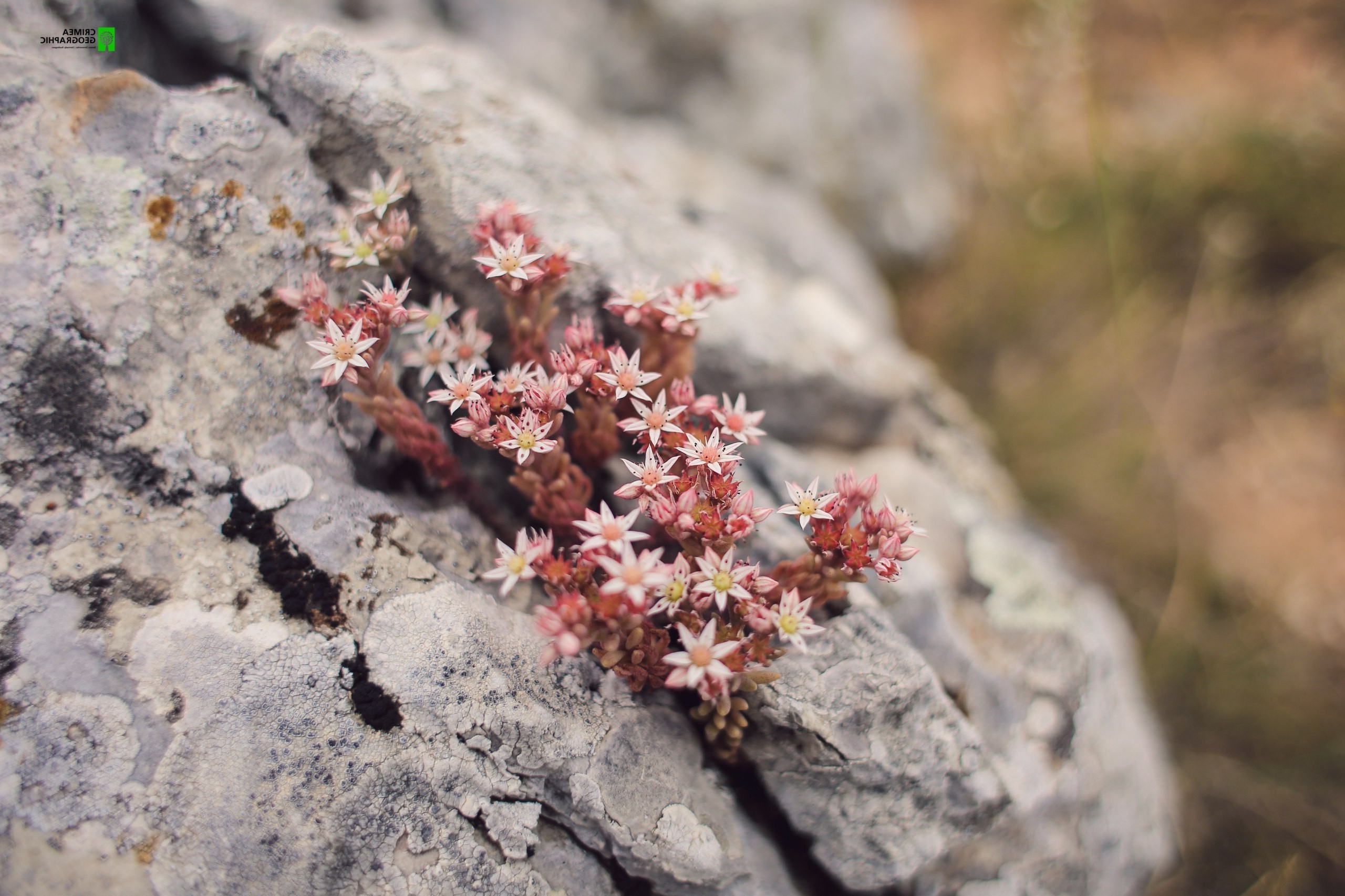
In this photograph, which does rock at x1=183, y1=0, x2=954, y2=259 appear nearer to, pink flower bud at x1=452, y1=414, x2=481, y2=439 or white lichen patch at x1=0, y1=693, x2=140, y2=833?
pink flower bud at x1=452, y1=414, x2=481, y2=439

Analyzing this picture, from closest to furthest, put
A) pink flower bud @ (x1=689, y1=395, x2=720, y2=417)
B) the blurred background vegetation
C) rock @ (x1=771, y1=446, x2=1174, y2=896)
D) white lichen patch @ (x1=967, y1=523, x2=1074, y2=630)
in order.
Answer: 1. pink flower bud @ (x1=689, y1=395, x2=720, y2=417)
2. rock @ (x1=771, y1=446, x2=1174, y2=896)
3. white lichen patch @ (x1=967, y1=523, x2=1074, y2=630)
4. the blurred background vegetation

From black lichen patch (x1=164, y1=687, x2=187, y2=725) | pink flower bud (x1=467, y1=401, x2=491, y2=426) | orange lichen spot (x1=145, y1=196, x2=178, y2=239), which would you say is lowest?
black lichen patch (x1=164, y1=687, x2=187, y2=725)

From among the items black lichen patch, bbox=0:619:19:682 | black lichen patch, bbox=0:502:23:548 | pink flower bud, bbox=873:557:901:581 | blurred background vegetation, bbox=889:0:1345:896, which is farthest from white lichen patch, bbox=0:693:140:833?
blurred background vegetation, bbox=889:0:1345:896

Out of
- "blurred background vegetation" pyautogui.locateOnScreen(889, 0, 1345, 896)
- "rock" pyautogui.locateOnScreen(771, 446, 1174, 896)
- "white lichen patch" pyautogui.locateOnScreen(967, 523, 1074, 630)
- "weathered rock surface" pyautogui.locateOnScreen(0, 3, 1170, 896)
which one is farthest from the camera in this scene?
"blurred background vegetation" pyautogui.locateOnScreen(889, 0, 1345, 896)

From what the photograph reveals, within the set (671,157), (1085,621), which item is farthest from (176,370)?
(1085,621)

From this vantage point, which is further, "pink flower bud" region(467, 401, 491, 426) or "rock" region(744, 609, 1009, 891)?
"rock" region(744, 609, 1009, 891)

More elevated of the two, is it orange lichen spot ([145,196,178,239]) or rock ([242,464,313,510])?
orange lichen spot ([145,196,178,239])

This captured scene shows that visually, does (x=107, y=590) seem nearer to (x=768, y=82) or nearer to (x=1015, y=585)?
(x=1015, y=585)

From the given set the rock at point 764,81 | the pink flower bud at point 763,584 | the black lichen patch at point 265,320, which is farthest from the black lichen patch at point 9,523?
the rock at point 764,81
